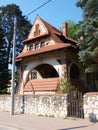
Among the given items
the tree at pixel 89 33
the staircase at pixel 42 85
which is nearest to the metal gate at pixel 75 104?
the tree at pixel 89 33

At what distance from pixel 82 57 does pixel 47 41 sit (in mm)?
9783

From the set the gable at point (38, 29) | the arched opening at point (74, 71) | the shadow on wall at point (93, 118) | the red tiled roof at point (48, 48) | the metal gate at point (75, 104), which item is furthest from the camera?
the gable at point (38, 29)

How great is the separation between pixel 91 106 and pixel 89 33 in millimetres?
6238

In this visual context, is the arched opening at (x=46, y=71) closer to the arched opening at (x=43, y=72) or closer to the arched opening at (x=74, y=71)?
the arched opening at (x=43, y=72)

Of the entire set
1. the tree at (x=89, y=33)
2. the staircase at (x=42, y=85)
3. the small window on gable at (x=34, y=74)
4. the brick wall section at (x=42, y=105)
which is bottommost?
the brick wall section at (x=42, y=105)

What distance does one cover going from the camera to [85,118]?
15.7m

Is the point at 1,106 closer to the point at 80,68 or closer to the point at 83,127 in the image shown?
the point at 80,68

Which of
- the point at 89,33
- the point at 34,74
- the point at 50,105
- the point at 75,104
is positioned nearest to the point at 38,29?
the point at 34,74

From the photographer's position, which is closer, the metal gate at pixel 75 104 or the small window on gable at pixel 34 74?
the metal gate at pixel 75 104

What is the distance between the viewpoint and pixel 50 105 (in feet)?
60.0

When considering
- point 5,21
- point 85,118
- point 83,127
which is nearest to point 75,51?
point 85,118

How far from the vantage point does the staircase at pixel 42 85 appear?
84.7ft

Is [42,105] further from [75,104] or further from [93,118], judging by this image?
[93,118]

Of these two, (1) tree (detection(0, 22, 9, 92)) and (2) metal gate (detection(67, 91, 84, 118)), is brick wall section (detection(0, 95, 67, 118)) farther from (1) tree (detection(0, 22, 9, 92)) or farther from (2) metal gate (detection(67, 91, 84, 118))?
(1) tree (detection(0, 22, 9, 92))
